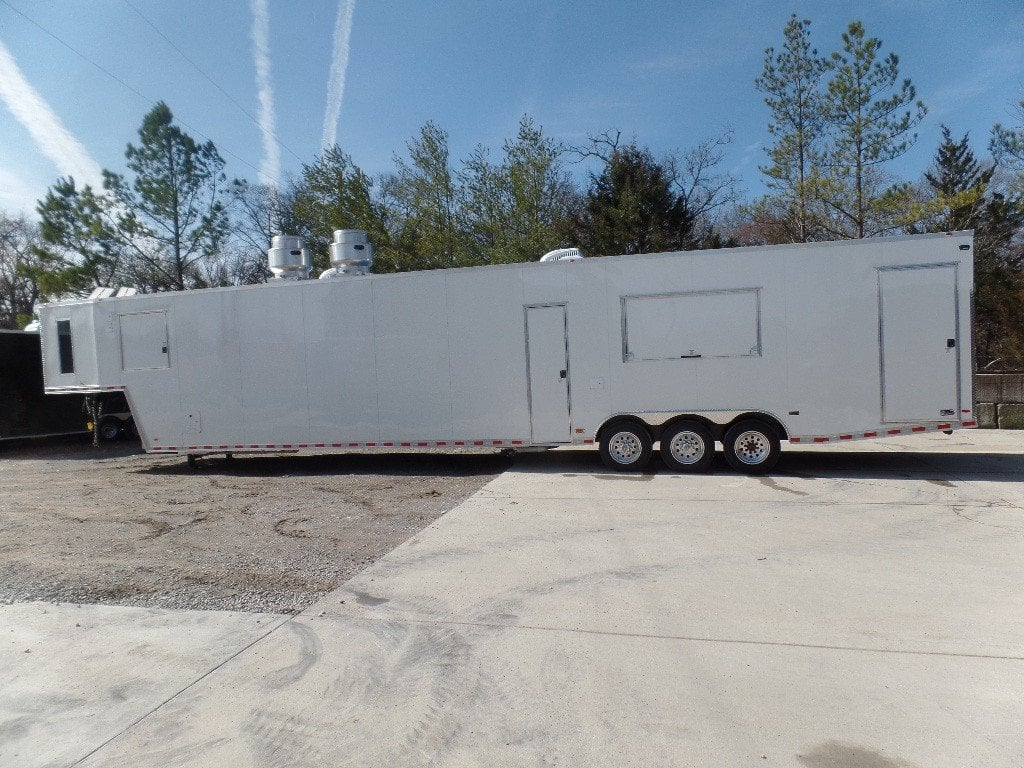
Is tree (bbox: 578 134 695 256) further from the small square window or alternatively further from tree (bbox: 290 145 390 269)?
the small square window

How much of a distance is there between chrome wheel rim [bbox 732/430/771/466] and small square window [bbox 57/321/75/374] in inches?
489

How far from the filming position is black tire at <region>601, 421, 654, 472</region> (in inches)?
352

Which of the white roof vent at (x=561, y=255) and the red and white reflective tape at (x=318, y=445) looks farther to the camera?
the white roof vent at (x=561, y=255)

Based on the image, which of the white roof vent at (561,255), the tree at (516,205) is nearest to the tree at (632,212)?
the tree at (516,205)

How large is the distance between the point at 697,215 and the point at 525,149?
8724 millimetres

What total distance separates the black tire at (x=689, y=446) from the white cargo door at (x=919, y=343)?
2.28 metres

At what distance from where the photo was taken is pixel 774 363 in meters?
8.45

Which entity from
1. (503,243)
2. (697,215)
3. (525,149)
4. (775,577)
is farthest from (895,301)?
(697,215)

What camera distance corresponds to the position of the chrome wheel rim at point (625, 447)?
29.6ft

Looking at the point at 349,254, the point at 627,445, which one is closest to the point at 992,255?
the point at 627,445

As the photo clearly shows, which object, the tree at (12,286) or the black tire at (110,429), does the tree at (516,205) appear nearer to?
the black tire at (110,429)

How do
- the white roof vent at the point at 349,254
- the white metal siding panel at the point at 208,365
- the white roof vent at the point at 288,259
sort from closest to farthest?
the white metal siding panel at the point at 208,365 < the white roof vent at the point at 349,254 < the white roof vent at the point at 288,259

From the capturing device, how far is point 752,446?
8.77 metres

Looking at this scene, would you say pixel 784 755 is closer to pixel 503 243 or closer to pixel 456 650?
pixel 456 650
